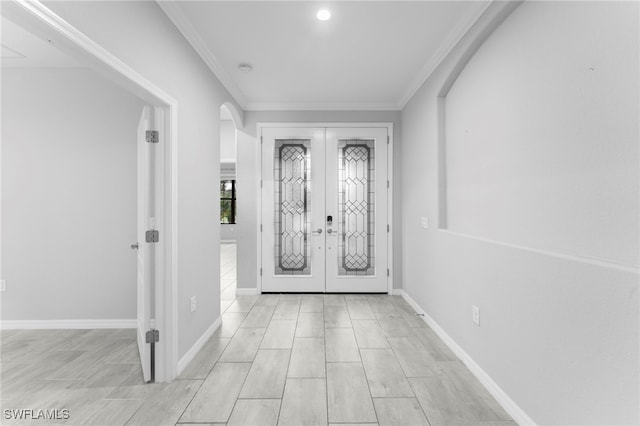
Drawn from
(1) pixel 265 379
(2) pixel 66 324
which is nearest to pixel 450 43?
(1) pixel 265 379

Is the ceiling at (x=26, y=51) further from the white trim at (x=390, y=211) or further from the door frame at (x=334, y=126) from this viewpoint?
the white trim at (x=390, y=211)

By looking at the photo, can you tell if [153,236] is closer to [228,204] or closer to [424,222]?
[424,222]

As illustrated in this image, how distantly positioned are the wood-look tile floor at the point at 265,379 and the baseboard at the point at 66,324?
0.08 m

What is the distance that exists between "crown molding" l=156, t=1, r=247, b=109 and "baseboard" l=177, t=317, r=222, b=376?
2495 millimetres

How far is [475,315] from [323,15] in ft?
8.14

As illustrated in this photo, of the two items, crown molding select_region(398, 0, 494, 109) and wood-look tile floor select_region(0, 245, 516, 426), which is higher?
crown molding select_region(398, 0, 494, 109)

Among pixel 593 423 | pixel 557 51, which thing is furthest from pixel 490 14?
Result: pixel 593 423

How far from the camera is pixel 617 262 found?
1.27 meters

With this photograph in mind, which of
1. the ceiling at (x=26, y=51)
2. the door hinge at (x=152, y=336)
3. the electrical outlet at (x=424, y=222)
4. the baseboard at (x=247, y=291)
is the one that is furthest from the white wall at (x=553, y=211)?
the ceiling at (x=26, y=51)

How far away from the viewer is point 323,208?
4.25 m

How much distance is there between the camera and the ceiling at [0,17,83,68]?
8.21 ft

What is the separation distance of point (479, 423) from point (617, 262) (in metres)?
1.13

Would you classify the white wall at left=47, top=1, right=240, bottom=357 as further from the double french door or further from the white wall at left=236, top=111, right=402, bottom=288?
the double french door

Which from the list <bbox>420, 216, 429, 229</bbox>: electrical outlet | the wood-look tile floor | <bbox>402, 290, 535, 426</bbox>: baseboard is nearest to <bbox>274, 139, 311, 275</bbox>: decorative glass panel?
the wood-look tile floor
